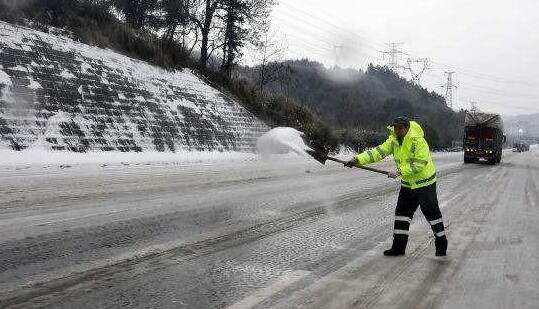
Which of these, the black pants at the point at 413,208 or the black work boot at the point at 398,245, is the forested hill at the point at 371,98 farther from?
the black work boot at the point at 398,245

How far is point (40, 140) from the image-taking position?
640 inches

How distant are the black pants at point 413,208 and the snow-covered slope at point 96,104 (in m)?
12.5

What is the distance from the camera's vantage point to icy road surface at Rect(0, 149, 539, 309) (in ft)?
14.6

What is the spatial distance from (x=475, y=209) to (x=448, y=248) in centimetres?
447

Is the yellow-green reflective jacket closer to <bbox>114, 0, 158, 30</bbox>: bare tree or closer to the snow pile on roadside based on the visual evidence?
the snow pile on roadside

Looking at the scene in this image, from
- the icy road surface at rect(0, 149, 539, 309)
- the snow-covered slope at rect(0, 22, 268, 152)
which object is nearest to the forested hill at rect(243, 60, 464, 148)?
the snow-covered slope at rect(0, 22, 268, 152)

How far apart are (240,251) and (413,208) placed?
7.13 feet

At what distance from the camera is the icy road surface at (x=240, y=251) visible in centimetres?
445

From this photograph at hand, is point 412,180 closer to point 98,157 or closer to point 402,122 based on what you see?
point 402,122

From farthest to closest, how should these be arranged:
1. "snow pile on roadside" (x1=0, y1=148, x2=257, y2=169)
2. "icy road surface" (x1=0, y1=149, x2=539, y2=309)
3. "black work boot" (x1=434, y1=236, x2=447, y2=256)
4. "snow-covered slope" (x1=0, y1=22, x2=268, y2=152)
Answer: "snow-covered slope" (x1=0, y1=22, x2=268, y2=152) → "snow pile on roadside" (x1=0, y1=148, x2=257, y2=169) → "black work boot" (x1=434, y1=236, x2=447, y2=256) → "icy road surface" (x1=0, y1=149, x2=539, y2=309)

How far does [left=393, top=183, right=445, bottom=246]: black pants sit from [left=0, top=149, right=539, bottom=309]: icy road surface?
0.32 m

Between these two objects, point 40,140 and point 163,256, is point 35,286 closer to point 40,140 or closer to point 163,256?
point 163,256

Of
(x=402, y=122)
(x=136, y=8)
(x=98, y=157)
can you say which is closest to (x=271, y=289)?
(x=402, y=122)

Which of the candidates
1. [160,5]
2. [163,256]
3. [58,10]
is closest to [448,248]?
[163,256]
